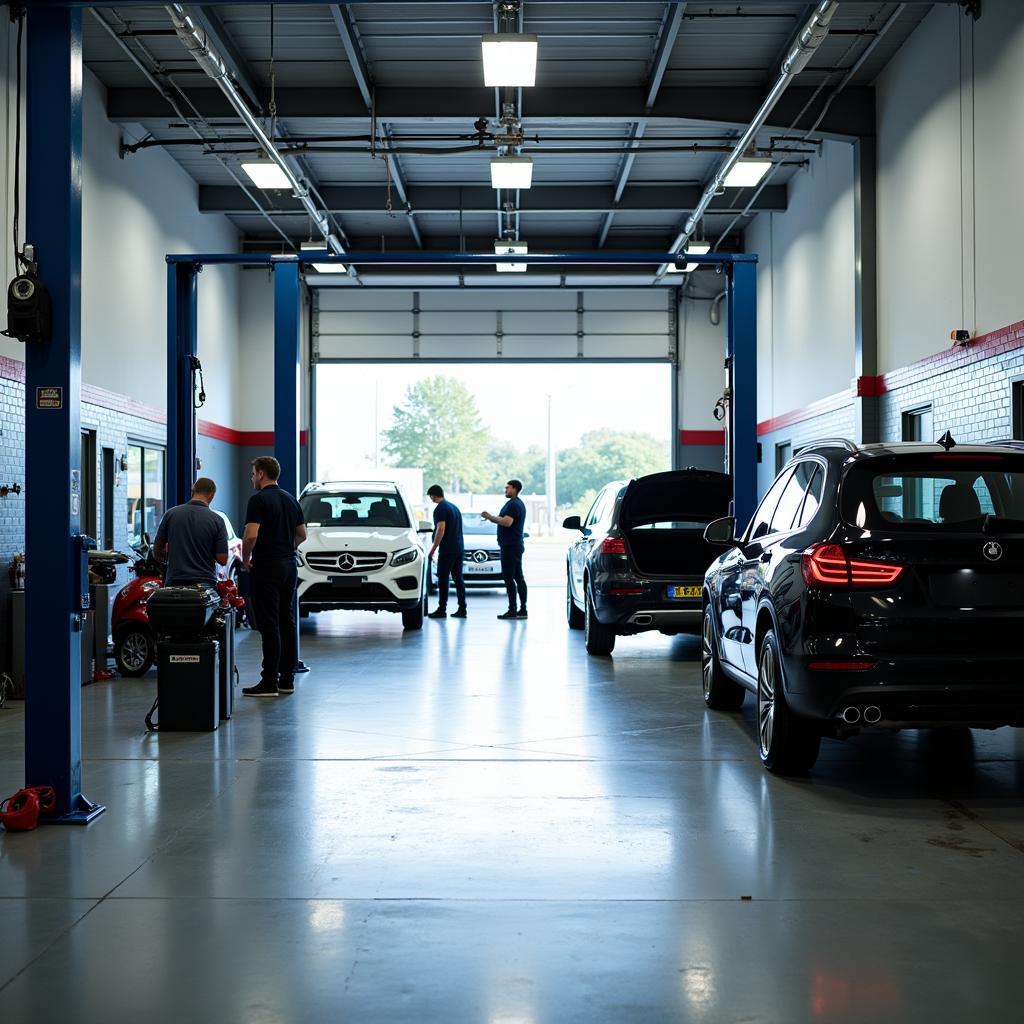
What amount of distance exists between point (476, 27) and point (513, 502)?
6.08 m

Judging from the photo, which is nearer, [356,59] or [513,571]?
[356,59]

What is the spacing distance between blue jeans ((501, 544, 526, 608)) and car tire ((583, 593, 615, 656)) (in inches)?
171

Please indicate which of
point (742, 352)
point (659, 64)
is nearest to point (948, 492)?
point (742, 352)

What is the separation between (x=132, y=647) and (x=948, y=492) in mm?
7755

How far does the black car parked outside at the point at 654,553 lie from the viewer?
1130 centimetres

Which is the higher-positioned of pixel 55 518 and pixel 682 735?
pixel 55 518

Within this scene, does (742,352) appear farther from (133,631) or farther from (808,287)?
(808,287)

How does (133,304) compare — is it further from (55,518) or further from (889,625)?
(889,625)

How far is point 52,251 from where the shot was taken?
5.76m

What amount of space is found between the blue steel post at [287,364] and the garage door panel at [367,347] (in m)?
14.2

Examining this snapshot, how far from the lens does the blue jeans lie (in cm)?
1692

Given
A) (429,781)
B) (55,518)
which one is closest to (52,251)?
(55,518)

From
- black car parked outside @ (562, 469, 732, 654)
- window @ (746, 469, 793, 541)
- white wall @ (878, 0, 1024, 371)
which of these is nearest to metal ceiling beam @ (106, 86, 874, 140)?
white wall @ (878, 0, 1024, 371)

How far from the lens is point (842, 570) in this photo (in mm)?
5789
